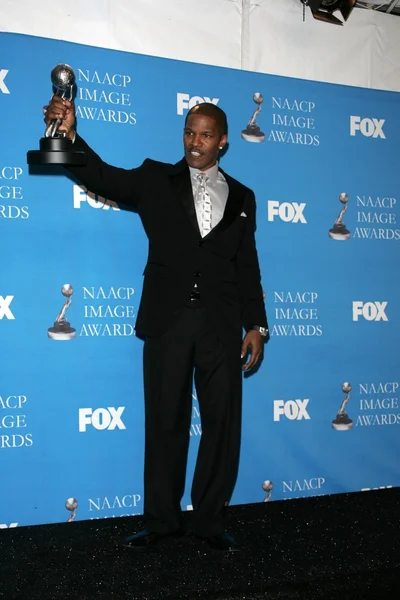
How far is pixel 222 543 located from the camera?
2830mm

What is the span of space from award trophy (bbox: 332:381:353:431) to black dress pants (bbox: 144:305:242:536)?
40.7 inches

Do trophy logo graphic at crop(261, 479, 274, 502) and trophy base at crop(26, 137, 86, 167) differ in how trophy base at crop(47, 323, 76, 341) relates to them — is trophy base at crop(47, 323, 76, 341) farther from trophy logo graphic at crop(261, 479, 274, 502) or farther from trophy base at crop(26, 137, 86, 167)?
trophy logo graphic at crop(261, 479, 274, 502)

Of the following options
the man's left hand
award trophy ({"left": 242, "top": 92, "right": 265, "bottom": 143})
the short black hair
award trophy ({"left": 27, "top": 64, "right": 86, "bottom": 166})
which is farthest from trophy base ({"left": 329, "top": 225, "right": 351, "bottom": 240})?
award trophy ({"left": 27, "top": 64, "right": 86, "bottom": 166})

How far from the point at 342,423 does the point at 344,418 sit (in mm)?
32

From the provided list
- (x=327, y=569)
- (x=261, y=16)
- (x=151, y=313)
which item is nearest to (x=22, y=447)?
(x=151, y=313)

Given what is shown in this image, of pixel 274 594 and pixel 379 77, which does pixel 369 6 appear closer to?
pixel 379 77

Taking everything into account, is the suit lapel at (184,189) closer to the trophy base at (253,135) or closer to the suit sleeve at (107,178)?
the suit sleeve at (107,178)

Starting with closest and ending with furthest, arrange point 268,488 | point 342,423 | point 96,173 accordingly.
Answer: point 96,173 < point 268,488 < point 342,423

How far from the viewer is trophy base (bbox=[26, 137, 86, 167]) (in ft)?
8.05

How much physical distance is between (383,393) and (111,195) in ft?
6.72

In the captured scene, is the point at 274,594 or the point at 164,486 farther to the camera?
the point at 164,486

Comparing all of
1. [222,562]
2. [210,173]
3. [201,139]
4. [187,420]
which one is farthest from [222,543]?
[201,139]

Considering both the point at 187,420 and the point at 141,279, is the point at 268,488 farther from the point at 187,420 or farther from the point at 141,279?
the point at 141,279

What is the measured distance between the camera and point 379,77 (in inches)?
157
